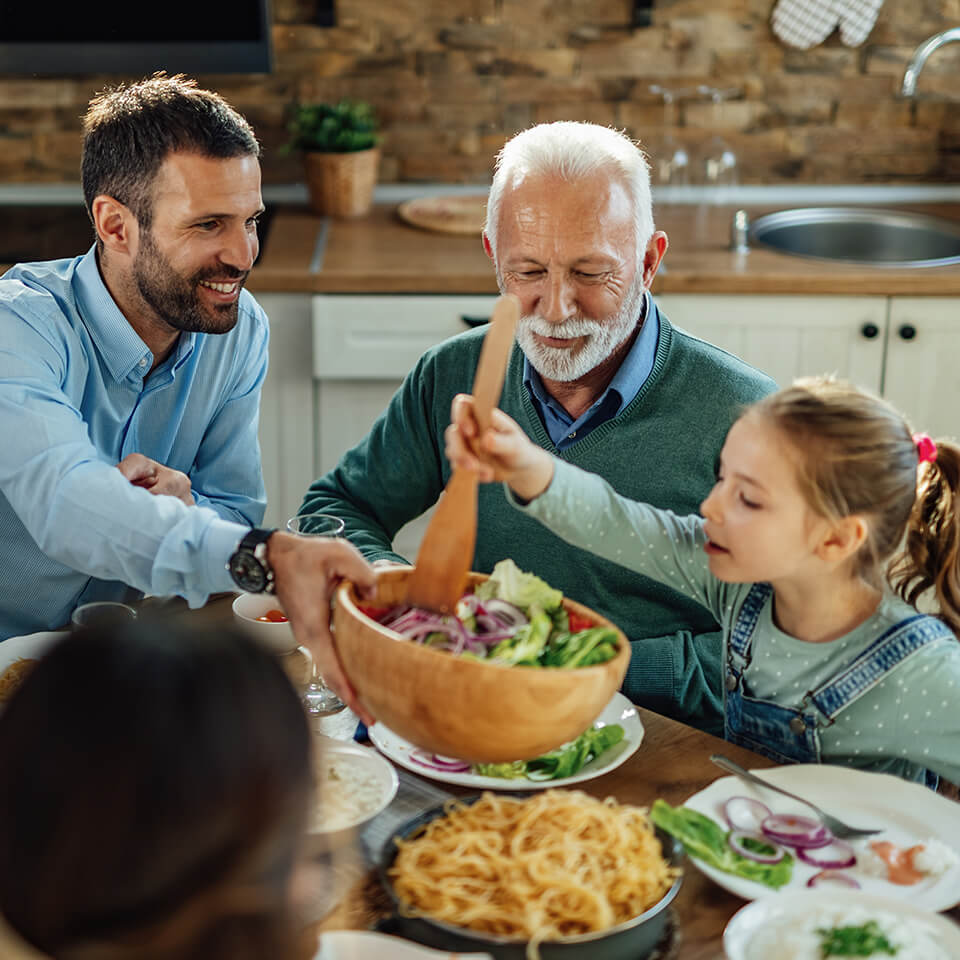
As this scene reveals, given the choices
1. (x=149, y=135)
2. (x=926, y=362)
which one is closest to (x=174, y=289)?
(x=149, y=135)

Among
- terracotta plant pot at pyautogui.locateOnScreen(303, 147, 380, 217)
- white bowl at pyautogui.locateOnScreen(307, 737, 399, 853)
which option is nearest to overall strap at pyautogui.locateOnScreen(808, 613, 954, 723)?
white bowl at pyautogui.locateOnScreen(307, 737, 399, 853)

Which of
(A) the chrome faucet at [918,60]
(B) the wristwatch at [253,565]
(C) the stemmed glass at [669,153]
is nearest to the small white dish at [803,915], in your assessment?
(B) the wristwatch at [253,565]

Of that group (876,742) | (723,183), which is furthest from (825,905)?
(723,183)

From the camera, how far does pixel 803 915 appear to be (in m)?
1.06

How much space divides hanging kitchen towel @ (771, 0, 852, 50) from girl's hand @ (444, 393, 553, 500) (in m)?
2.66

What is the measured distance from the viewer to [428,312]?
306cm

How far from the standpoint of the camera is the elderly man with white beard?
1806 millimetres

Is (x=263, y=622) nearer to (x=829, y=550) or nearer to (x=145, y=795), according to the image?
(x=829, y=550)

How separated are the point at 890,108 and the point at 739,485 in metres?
2.65

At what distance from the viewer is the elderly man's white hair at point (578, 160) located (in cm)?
181

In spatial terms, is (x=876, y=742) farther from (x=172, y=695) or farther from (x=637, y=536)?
(x=172, y=695)

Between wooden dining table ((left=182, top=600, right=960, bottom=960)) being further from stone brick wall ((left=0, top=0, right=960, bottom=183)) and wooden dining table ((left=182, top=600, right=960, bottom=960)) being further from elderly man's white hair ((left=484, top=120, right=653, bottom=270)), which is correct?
stone brick wall ((left=0, top=0, right=960, bottom=183))

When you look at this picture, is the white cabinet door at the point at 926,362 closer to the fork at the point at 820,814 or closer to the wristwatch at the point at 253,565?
the fork at the point at 820,814

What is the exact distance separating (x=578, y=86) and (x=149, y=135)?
2.05 meters
